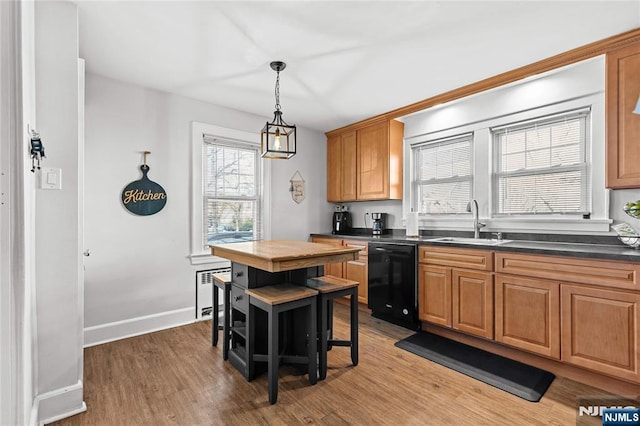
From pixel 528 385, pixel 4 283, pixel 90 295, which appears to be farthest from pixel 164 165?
pixel 528 385

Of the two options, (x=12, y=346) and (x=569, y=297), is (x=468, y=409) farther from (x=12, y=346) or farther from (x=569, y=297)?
(x=12, y=346)

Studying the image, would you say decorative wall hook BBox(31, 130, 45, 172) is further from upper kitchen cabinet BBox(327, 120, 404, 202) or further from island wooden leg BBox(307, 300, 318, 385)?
upper kitchen cabinet BBox(327, 120, 404, 202)

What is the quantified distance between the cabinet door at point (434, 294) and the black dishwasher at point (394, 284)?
0.07 m

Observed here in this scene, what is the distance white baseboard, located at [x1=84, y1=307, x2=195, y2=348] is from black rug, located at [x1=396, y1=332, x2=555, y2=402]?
7.64 feet

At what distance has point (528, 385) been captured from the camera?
221 cm

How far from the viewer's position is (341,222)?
477cm

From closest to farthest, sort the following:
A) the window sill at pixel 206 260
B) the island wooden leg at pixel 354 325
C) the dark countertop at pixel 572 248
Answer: the dark countertop at pixel 572 248 → the island wooden leg at pixel 354 325 → the window sill at pixel 206 260

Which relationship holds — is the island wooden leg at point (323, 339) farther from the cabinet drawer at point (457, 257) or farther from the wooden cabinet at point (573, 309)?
the wooden cabinet at point (573, 309)

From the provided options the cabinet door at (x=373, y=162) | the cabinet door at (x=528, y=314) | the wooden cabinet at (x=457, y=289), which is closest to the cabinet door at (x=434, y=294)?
the wooden cabinet at (x=457, y=289)

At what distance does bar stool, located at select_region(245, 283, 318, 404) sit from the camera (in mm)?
2006

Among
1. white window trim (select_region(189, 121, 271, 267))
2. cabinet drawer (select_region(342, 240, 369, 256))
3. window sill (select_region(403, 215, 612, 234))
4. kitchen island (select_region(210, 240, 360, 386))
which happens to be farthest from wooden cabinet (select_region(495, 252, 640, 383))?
white window trim (select_region(189, 121, 271, 267))

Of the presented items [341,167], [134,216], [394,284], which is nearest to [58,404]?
[134,216]

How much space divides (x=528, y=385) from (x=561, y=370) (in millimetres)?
380

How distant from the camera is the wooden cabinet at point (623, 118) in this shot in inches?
88.0
